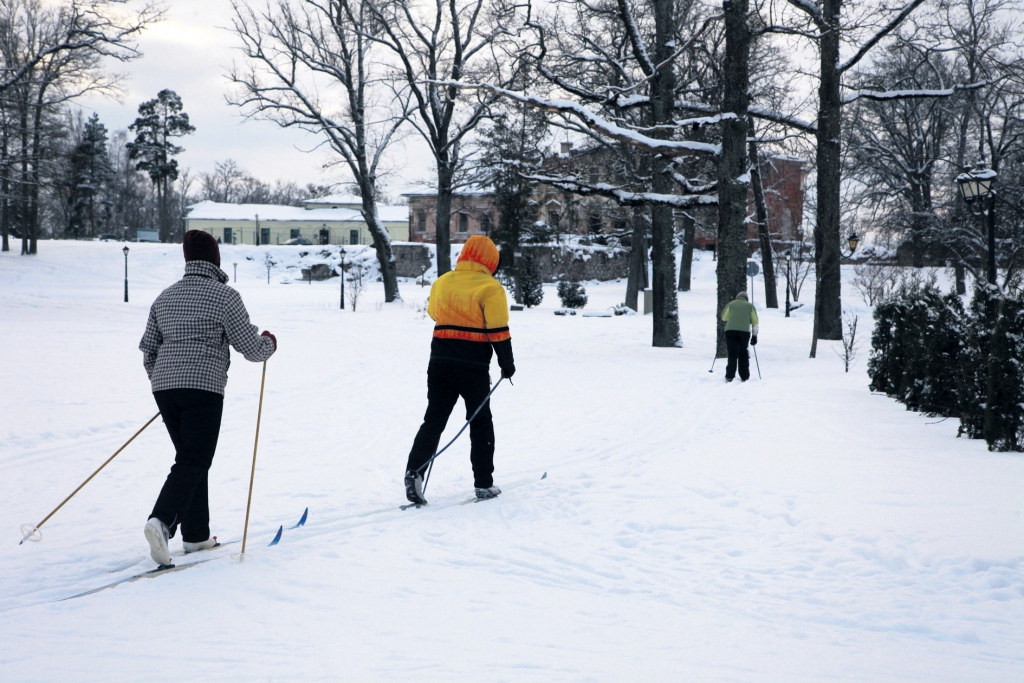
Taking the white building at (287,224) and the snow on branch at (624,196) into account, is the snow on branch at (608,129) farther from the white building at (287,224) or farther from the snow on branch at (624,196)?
the white building at (287,224)

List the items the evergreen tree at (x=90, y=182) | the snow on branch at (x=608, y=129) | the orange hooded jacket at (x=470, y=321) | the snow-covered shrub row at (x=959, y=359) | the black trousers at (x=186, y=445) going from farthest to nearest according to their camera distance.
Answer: the evergreen tree at (x=90, y=182)
the snow on branch at (x=608, y=129)
the snow-covered shrub row at (x=959, y=359)
the orange hooded jacket at (x=470, y=321)
the black trousers at (x=186, y=445)

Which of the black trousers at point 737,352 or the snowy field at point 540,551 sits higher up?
the black trousers at point 737,352

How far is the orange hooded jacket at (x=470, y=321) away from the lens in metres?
5.66

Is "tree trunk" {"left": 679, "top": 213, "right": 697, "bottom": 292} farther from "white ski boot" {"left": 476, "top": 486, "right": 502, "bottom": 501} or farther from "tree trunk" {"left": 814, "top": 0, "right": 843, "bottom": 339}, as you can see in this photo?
"white ski boot" {"left": 476, "top": 486, "right": 502, "bottom": 501}

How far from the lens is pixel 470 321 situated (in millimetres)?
5672

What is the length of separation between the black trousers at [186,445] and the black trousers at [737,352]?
10.2 metres

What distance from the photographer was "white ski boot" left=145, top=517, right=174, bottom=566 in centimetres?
418

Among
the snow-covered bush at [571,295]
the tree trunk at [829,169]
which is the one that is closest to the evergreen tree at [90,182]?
the snow-covered bush at [571,295]

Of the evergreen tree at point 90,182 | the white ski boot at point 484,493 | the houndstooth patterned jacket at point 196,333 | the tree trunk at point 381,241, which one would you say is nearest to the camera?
the houndstooth patterned jacket at point 196,333

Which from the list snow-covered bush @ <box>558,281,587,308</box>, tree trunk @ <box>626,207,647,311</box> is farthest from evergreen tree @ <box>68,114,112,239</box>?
tree trunk @ <box>626,207,647,311</box>

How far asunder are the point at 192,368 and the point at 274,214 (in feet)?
262

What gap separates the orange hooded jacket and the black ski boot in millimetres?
816

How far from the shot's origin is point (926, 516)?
5.14m

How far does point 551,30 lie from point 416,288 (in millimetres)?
31423
